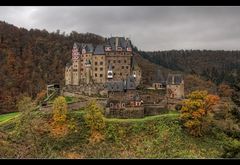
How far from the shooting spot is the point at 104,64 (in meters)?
21.5

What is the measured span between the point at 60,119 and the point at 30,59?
1626cm

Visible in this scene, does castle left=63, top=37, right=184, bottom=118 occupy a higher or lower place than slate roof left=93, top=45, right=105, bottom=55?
lower

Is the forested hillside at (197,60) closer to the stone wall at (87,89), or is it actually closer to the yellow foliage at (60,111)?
the stone wall at (87,89)

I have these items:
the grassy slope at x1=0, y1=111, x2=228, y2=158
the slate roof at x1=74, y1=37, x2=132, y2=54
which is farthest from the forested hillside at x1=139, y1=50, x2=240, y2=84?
the grassy slope at x1=0, y1=111, x2=228, y2=158

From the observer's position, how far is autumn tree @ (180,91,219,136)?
17.9m

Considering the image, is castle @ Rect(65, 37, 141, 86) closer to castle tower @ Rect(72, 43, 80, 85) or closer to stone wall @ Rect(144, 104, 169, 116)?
castle tower @ Rect(72, 43, 80, 85)

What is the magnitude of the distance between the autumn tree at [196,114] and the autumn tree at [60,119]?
463 centimetres

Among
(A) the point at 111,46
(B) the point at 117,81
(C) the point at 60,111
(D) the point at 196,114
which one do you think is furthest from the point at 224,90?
(C) the point at 60,111

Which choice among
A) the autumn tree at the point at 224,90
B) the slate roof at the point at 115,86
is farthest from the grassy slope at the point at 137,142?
the autumn tree at the point at 224,90

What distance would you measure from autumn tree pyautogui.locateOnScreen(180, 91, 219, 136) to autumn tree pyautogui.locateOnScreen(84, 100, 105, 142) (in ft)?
10.6

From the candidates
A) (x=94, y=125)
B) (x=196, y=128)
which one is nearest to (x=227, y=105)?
(x=196, y=128)

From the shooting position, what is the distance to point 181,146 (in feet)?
54.7

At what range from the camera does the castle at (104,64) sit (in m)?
21.3
